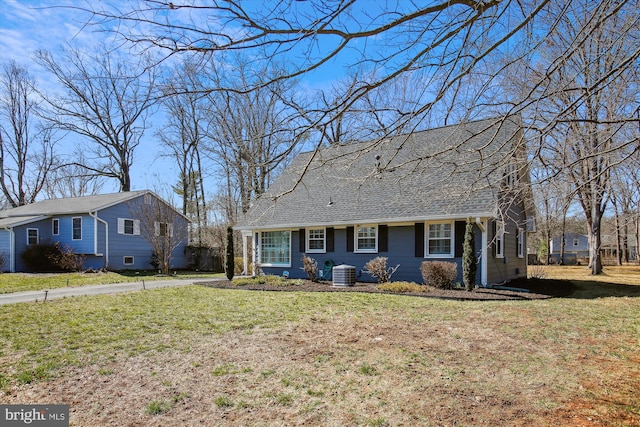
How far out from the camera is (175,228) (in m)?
23.6

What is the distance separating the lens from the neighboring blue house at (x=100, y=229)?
20.2 m

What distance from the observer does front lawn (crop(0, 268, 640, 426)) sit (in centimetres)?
350

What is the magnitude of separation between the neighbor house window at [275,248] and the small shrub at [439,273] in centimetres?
603

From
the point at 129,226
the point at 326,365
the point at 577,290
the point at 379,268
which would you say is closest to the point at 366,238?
the point at 379,268

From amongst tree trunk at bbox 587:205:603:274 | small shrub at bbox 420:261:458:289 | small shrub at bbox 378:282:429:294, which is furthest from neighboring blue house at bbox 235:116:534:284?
tree trunk at bbox 587:205:603:274

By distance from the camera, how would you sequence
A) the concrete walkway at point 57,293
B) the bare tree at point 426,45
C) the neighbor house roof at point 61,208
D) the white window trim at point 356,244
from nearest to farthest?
the bare tree at point 426,45, the concrete walkway at point 57,293, the white window trim at point 356,244, the neighbor house roof at point 61,208

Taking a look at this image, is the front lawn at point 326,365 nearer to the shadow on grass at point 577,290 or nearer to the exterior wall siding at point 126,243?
the shadow on grass at point 577,290

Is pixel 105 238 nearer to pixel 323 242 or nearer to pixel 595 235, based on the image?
pixel 323 242

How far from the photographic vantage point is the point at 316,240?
585 inches

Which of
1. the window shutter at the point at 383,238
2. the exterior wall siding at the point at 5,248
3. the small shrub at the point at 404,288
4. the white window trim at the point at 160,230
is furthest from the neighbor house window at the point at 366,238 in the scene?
the exterior wall siding at the point at 5,248

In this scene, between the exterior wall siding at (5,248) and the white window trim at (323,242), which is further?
the exterior wall siding at (5,248)

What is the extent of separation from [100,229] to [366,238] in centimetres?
1529

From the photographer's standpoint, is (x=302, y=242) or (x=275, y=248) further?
(x=275, y=248)

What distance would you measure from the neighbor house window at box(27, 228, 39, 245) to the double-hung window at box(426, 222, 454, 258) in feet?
68.7
